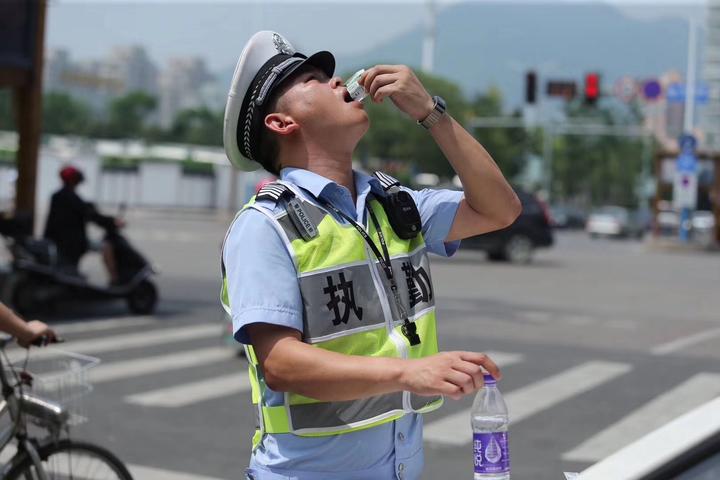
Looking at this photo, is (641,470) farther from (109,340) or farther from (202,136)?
(202,136)

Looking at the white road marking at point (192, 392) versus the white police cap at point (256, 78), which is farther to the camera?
the white road marking at point (192, 392)

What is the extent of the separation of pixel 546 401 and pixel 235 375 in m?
2.63

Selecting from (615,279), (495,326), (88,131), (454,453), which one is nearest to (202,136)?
(88,131)

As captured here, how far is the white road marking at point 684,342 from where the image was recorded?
1209 centimetres

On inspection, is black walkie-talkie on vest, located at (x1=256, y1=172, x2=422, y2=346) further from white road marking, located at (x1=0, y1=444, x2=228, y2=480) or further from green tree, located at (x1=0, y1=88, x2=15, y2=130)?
green tree, located at (x1=0, y1=88, x2=15, y2=130)

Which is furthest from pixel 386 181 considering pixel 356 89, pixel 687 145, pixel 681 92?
pixel 681 92

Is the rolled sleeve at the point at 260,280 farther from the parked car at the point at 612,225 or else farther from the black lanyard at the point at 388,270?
the parked car at the point at 612,225

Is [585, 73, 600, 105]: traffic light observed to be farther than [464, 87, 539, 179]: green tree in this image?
No

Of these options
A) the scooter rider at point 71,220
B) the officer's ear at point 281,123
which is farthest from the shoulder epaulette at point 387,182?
the scooter rider at point 71,220

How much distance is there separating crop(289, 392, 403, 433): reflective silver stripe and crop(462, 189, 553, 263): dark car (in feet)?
79.8

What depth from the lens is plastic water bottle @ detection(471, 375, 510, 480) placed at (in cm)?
217

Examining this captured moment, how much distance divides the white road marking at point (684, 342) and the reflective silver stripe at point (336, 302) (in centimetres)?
992

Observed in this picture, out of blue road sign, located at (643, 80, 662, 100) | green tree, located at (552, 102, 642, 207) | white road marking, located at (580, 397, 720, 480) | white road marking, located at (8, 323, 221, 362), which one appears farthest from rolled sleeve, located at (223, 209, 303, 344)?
green tree, located at (552, 102, 642, 207)

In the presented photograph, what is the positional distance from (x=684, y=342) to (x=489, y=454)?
1122cm
